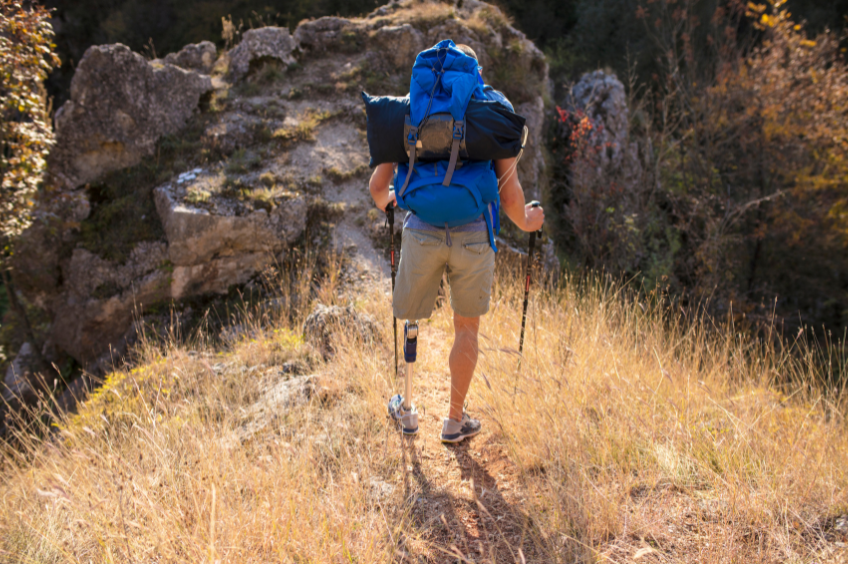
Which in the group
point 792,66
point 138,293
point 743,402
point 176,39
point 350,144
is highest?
point 176,39

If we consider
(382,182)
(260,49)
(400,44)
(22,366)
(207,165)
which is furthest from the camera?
(400,44)

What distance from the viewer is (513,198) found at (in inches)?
97.4

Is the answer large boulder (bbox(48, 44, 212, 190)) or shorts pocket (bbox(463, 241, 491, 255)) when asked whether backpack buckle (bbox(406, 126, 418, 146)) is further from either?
large boulder (bbox(48, 44, 212, 190))

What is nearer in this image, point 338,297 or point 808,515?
point 808,515

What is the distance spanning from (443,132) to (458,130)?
67mm

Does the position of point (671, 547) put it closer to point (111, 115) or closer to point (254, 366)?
point (254, 366)

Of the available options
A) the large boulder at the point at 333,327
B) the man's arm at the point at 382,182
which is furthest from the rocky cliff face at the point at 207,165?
the man's arm at the point at 382,182

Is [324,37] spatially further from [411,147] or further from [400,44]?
[411,147]

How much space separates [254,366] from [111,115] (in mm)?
5588

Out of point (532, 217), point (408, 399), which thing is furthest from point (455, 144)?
point (408, 399)

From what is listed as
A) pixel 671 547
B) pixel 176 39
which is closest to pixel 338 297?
pixel 671 547

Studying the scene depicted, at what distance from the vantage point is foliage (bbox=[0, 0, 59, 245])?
5.20 m

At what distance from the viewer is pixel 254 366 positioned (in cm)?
411

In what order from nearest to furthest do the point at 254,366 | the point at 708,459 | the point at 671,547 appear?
the point at 671,547 < the point at 708,459 < the point at 254,366
